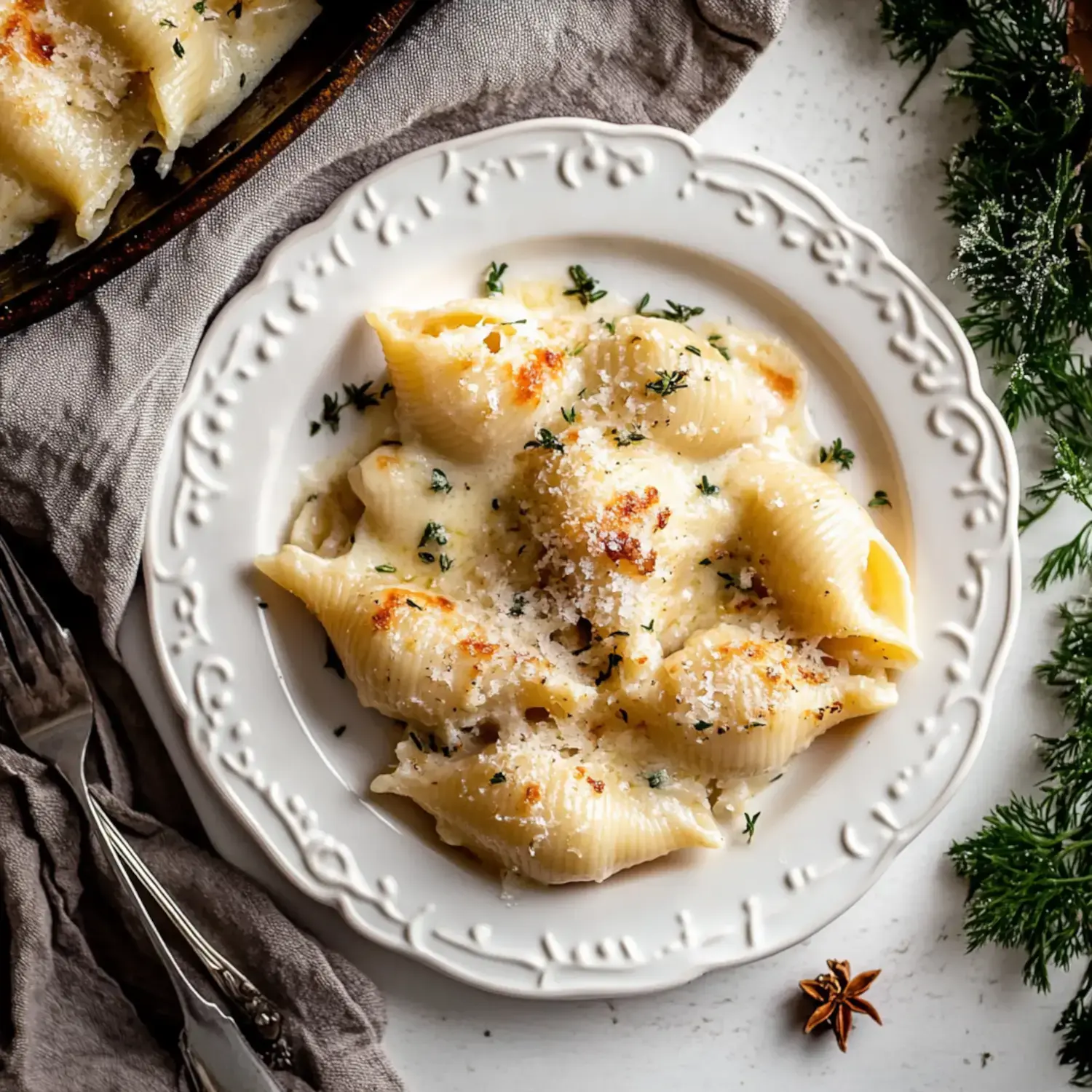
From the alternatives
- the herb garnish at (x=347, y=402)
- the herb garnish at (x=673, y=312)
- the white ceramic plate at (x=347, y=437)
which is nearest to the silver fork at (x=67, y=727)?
the white ceramic plate at (x=347, y=437)

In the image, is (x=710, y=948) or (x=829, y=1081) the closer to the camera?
(x=710, y=948)

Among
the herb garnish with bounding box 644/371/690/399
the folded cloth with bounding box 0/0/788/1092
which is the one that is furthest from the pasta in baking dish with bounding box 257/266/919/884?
the folded cloth with bounding box 0/0/788/1092

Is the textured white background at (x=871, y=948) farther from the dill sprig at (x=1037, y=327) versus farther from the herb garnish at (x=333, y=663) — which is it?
the herb garnish at (x=333, y=663)

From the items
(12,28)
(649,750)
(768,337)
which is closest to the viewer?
(12,28)

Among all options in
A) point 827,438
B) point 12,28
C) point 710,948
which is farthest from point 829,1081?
point 12,28

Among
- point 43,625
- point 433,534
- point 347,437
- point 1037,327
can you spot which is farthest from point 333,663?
point 1037,327

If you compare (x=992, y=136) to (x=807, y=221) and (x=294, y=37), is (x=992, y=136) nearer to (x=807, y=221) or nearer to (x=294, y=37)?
(x=807, y=221)
